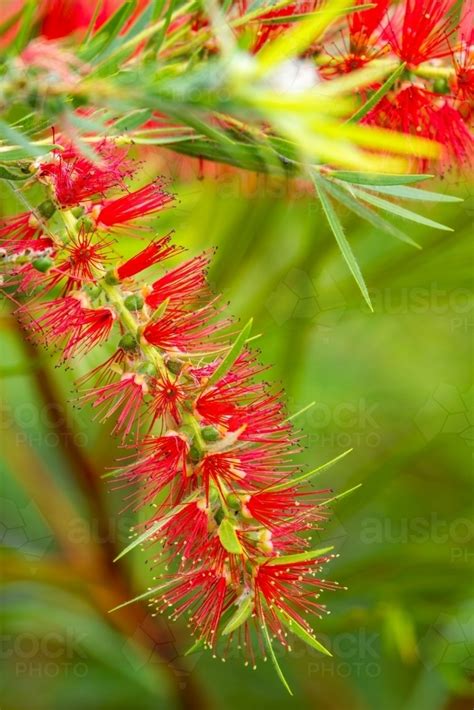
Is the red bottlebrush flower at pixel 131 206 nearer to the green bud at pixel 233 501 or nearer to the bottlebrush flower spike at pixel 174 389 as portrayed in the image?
the bottlebrush flower spike at pixel 174 389

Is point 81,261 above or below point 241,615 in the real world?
above

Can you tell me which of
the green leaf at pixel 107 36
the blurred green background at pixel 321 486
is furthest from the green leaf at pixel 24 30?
the blurred green background at pixel 321 486

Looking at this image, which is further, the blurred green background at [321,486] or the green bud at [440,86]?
the blurred green background at [321,486]

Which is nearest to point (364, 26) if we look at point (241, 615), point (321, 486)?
point (241, 615)

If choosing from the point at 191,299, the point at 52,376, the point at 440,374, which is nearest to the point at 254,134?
the point at 191,299

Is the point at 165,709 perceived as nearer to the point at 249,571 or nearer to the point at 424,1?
the point at 249,571

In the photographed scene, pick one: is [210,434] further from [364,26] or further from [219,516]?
[364,26]
